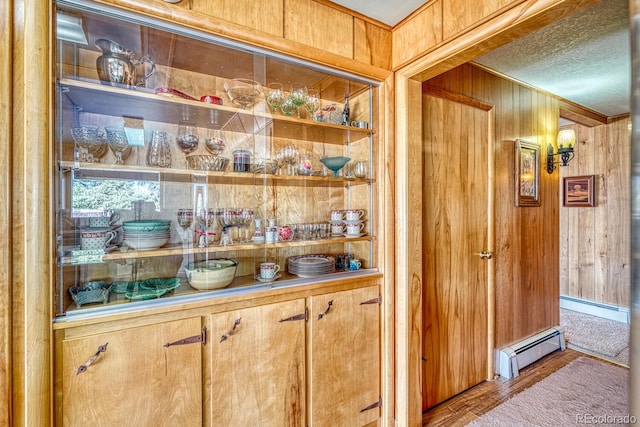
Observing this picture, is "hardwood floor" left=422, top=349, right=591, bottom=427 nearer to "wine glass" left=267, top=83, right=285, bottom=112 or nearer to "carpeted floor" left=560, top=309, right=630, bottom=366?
"carpeted floor" left=560, top=309, right=630, bottom=366

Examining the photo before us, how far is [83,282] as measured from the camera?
1.32 meters

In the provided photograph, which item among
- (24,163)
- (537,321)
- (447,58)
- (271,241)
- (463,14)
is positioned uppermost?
(463,14)

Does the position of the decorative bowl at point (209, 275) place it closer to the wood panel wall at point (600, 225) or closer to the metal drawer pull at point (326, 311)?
the metal drawer pull at point (326, 311)

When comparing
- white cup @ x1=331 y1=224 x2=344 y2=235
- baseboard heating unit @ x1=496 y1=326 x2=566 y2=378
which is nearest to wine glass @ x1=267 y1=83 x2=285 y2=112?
white cup @ x1=331 y1=224 x2=344 y2=235

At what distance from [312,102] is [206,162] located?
0.72m

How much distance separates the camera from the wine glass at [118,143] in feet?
4.66

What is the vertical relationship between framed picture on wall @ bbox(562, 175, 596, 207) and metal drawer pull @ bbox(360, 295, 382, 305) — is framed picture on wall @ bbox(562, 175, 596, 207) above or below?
above

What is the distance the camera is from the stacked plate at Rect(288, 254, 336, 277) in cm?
173

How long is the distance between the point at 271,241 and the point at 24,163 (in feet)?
3.43

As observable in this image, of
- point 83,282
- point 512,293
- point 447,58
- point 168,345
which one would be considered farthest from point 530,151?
point 83,282

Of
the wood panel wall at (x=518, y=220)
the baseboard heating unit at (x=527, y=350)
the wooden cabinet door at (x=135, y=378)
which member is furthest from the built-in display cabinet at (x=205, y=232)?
the baseboard heating unit at (x=527, y=350)

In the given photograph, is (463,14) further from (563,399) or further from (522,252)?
(563,399)

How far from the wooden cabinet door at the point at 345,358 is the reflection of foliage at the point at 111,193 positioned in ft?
3.24

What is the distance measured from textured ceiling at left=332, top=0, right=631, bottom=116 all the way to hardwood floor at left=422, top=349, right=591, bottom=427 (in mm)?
2444
